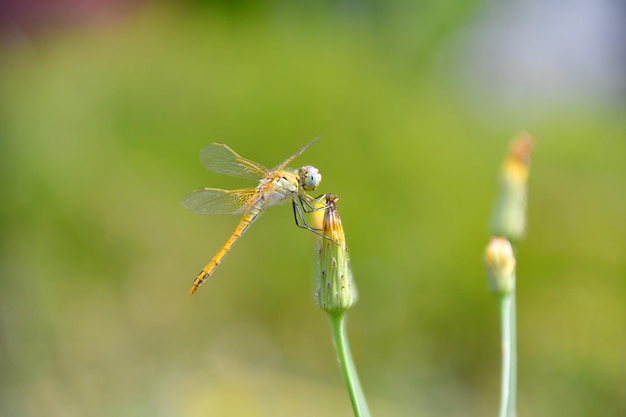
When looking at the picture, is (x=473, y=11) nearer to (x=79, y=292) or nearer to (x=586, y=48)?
(x=586, y=48)

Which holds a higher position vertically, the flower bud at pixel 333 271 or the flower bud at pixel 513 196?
the flower bud at pixel 513 196

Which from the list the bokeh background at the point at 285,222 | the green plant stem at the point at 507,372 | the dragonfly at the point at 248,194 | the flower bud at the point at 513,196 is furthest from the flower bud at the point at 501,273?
the bokeh background at the point at 285,222

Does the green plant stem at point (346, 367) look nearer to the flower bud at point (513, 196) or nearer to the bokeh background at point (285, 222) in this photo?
the flower bud at point (513, 196)

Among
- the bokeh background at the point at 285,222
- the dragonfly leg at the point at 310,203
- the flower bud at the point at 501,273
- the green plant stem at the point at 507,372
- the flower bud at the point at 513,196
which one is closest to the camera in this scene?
the green plant stem at the point at 507,372

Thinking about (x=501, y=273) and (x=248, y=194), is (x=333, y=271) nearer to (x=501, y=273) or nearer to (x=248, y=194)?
(x=501, y=273)

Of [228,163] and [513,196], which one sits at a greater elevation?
[513,196]

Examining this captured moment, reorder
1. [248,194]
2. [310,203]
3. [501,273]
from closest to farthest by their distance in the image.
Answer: [501,273], [310,203], [248,194]

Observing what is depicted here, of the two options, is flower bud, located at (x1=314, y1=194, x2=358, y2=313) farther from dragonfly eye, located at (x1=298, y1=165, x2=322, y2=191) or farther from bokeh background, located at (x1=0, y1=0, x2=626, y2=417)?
bokeh background, located at (x1=0, y1=0, x2=626, y2=417)

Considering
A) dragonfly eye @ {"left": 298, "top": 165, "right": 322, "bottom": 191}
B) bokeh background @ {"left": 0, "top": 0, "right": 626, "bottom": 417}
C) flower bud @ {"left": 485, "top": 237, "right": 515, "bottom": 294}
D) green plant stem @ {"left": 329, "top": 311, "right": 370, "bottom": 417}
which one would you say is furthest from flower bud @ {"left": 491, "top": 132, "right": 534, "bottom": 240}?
bokeh background @ {"left": 0, "top": 0, "right": 626, "bottom": 417}

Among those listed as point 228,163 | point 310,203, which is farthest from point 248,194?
point 310,203
